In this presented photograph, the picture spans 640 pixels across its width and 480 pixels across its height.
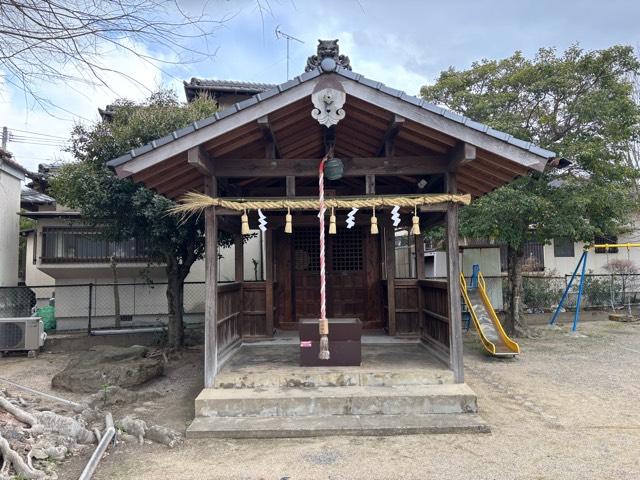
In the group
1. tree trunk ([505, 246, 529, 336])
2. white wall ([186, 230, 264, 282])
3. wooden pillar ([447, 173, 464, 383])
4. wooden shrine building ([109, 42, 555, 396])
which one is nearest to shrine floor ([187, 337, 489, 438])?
wooden pillar ([447, 173, 464, 383])

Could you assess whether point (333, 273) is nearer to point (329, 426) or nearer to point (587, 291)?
point (329, 426)

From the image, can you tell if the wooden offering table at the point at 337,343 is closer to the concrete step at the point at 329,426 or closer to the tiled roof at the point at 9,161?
the concrete step at the point at 329,426

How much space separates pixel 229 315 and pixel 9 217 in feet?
30.9

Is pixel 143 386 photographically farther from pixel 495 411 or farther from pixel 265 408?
pixel 495 411

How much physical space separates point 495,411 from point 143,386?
542 centimetres

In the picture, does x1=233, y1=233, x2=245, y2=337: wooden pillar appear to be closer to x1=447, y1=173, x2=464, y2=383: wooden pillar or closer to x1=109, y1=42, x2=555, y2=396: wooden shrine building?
x1=109, y1=42, x2=555, y2=396: wooden shrine building

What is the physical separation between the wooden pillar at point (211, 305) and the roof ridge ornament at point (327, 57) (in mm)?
2222

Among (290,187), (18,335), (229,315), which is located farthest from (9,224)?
(290,187)

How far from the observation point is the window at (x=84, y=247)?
1225 cm

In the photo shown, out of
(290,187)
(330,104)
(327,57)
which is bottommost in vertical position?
(290,187)

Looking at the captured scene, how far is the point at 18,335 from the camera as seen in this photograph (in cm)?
952

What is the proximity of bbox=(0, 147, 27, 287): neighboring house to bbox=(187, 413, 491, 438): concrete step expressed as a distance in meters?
10.4

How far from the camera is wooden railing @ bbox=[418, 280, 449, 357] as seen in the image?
6.30 meters

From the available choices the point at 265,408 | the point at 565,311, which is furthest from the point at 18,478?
the point at 565,311
